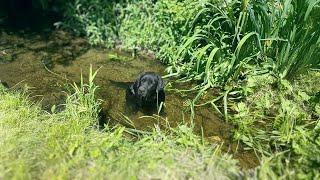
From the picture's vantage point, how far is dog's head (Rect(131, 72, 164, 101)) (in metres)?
4.70

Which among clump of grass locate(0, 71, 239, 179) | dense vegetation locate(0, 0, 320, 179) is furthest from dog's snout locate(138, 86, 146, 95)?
clump of grass locate(0, 71, 239, 179)

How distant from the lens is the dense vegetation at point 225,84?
135 inches

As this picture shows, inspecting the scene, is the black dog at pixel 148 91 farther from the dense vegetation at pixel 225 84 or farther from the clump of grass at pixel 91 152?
the clump of grass at pixel 91 152

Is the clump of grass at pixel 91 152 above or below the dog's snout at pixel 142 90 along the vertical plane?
below

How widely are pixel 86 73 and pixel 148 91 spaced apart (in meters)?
1.39

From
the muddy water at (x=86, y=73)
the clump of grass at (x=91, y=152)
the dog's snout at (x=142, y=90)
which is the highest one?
the dog's snout at (x=142, y=90)

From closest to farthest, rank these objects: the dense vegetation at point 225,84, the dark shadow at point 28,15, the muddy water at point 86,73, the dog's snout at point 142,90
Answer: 1. the dense vegetation at point 225,84
2. the muddy water at point 86,73
3. the dog's snout at point 142,90
4. the dark shadow at point 28,15

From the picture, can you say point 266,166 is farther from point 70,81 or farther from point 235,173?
point 70,81

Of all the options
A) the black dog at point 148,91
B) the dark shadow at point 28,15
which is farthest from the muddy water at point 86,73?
the dark shadow at point 28,15

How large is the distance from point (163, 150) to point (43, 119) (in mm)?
1341

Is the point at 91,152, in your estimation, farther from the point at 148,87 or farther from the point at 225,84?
the point at 225,84

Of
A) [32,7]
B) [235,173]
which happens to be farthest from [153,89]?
[32,7]

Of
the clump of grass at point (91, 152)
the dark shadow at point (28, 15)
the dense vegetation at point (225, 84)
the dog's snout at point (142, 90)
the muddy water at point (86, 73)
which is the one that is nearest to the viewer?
the clump of grass at point (91, 152)

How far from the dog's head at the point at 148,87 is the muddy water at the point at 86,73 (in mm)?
180
